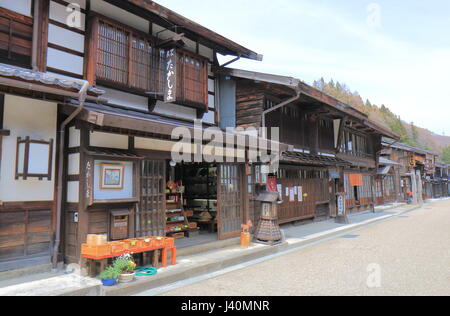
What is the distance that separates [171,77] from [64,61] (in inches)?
105

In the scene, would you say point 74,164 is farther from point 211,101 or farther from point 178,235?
point 211,101

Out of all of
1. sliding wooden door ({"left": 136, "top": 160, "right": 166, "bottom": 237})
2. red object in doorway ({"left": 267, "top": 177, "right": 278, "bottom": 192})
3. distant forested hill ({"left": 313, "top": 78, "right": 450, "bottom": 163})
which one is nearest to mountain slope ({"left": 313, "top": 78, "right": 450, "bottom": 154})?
distant forested hill ({"left": 313, "top": 78, "right": 450, "bottom": 163})

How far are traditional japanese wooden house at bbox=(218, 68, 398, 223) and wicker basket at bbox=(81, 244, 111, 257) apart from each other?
22.5 feet

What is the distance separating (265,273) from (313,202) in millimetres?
9340

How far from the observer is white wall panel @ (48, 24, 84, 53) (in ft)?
23.0

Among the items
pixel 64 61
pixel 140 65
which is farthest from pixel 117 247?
pixel 140 65

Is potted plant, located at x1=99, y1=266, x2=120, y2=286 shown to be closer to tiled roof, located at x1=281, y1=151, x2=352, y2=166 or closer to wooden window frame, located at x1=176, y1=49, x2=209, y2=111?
wooden window frame, located at x1=176, y1=49, x2=209, y2=111

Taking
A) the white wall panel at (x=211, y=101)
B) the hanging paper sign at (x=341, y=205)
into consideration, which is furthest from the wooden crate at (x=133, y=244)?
the hanging paper sign at (x=341, y=205)

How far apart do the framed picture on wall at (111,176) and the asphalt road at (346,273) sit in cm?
250

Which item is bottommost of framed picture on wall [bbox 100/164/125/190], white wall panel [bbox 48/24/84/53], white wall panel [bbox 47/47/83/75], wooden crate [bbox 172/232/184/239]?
wooden crate [bbox 172/232/184/239]

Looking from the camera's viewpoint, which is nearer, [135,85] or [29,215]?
[29,215]

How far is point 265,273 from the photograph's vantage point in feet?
23.2

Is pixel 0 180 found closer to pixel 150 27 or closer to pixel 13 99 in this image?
pixel 13 99
